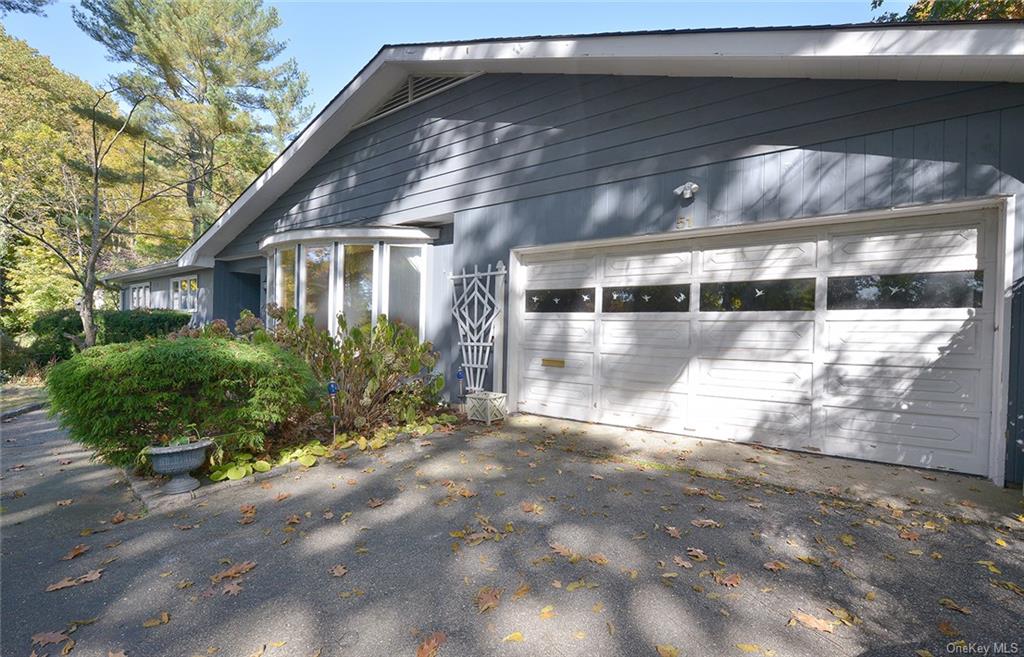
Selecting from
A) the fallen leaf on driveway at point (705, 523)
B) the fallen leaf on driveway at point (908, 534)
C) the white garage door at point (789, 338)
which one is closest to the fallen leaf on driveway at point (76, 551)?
the fallen leaf on driveway at point (705, 523)

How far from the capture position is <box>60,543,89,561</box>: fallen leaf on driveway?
2.75 meters

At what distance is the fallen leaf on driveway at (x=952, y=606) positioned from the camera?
2152 mm

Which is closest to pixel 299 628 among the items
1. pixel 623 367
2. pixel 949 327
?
pixel 623 367

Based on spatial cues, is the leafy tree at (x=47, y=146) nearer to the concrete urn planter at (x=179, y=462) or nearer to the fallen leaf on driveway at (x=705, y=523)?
the concrete urn planter at (x=179, y=462)

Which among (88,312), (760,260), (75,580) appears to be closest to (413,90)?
(760,260)

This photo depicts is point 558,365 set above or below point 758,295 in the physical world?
below

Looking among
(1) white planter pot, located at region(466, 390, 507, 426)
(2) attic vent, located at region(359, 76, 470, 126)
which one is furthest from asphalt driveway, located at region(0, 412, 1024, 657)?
(2) attic vent, located at region(359, 76, 470, 126)

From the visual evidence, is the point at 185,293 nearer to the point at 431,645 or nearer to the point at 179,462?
the point at 179,462

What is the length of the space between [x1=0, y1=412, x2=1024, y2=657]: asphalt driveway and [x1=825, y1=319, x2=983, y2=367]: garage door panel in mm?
1357

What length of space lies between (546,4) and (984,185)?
18.9ft

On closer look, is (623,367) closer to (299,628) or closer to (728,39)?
(728,39)

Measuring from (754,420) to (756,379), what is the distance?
0.44 meters

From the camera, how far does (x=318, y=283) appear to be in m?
7.60

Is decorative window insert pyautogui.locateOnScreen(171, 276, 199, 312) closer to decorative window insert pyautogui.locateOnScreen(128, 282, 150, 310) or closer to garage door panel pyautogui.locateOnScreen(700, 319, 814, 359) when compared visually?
decorative window insert pyautogui.locateOnScreen(128, 282, 150, 310)
